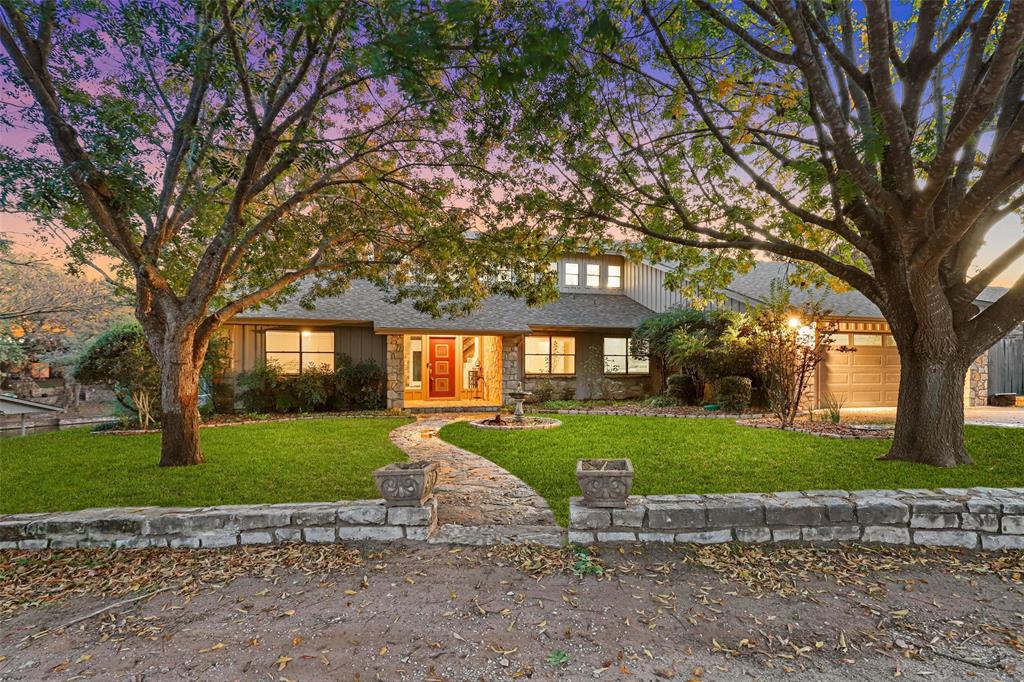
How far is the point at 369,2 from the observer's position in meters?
5.57

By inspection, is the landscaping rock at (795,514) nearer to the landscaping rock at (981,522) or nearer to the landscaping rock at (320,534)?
the landscaping rock at (981,522)

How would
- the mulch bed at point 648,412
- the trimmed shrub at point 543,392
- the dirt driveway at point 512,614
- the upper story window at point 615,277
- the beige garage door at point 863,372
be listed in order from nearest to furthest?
the dirt driveway at point 512,614 < the mulch bed at point 648,412 < the beige garage door at point 863,372 < the trimmed shrub at point 543,392 < the upper story window at point 615,277

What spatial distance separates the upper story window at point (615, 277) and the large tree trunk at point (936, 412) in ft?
43.7

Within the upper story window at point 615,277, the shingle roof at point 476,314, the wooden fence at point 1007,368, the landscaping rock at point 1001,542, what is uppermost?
the upper story window at point 615,277

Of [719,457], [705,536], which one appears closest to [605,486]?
[705,536]

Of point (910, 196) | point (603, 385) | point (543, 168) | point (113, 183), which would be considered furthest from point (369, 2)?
point (603, 385)

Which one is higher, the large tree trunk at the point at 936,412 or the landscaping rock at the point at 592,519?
the large tree trunk at the point at 936,412

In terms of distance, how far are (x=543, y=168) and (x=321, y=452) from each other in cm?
567

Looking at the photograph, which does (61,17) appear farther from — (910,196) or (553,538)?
(910,196)

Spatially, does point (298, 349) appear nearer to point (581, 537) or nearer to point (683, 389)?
point (683, 389)

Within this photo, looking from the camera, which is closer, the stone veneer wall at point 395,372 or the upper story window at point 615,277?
the stone veneer wall at point 395,372

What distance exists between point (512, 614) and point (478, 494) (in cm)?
256

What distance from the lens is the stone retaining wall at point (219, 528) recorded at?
433 centimetres

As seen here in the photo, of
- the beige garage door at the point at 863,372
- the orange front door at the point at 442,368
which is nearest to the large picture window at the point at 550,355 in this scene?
the orange front door at the point at 442,368
